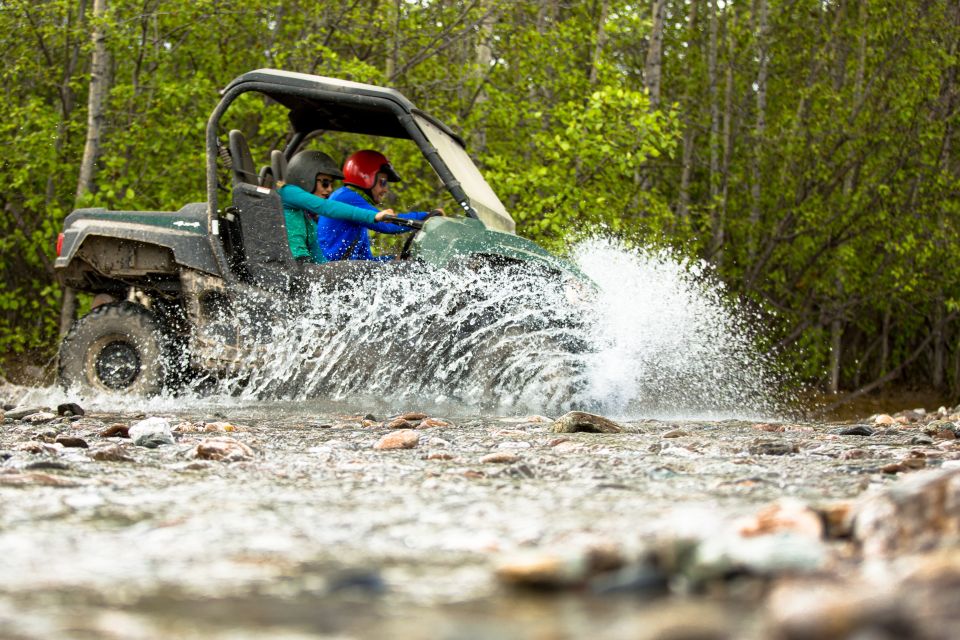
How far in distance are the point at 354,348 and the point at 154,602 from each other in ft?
20.6

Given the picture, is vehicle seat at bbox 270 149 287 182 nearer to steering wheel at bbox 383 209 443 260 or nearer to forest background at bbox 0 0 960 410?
steering wheel at bbox 383 209 443 260

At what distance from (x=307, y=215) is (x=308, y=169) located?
382mm

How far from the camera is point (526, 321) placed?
8305 mm

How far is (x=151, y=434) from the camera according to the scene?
18.1 ft

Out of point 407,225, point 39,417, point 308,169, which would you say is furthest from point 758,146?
point 39,417

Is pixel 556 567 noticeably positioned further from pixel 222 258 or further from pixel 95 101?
pixel 95 101

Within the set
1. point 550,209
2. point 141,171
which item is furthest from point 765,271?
point 141,171

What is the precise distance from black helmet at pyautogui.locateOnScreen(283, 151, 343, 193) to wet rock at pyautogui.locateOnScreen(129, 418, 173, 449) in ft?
12.3

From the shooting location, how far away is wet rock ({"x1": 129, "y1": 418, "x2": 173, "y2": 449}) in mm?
5446

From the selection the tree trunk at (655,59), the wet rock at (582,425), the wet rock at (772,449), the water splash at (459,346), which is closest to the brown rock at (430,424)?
the wet rock at (582,425)

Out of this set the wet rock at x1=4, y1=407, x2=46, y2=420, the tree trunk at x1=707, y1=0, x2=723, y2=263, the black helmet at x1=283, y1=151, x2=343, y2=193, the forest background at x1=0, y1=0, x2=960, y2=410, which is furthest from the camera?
the tree trunk at x1=707, y1=0, x2=723, y2=263

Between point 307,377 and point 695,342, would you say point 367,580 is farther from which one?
point 695,342

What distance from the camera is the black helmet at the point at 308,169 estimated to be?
9.17 metres

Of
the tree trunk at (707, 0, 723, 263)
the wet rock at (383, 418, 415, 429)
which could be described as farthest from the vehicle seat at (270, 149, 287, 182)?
the tree trunk at (707, 0, 723, 263)
